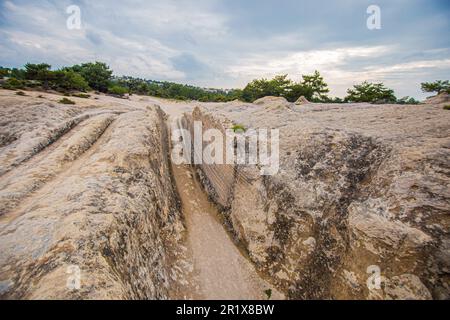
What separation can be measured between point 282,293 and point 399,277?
134 inches

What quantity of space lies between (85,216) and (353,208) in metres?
7.62

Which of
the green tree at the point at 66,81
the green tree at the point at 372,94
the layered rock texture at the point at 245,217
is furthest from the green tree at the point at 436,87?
the green tree at the point at 66,81

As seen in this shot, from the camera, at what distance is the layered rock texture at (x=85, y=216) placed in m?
4.39

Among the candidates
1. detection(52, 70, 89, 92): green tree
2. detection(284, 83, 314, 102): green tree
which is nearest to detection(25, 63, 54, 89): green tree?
detection(52, 70, 89, 92): green tree

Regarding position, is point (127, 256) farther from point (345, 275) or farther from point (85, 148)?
point (85, 148)

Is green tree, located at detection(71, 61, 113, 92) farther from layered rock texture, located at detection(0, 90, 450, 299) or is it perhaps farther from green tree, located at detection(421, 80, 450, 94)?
green tree, located at detection(421, 80, 450, 94)

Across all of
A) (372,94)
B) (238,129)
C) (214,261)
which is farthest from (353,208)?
(372,94)

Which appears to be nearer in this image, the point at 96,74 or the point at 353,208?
the point at 353,208

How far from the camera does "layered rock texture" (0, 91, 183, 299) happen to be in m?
4.39

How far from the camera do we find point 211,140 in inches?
527

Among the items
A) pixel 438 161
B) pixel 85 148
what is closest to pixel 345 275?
pixel 438 161

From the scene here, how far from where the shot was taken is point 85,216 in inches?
225

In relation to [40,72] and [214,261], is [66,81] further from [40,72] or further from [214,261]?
[214,261]

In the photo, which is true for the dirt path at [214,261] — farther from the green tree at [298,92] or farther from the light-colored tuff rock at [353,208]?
the green tree at [298,92]
